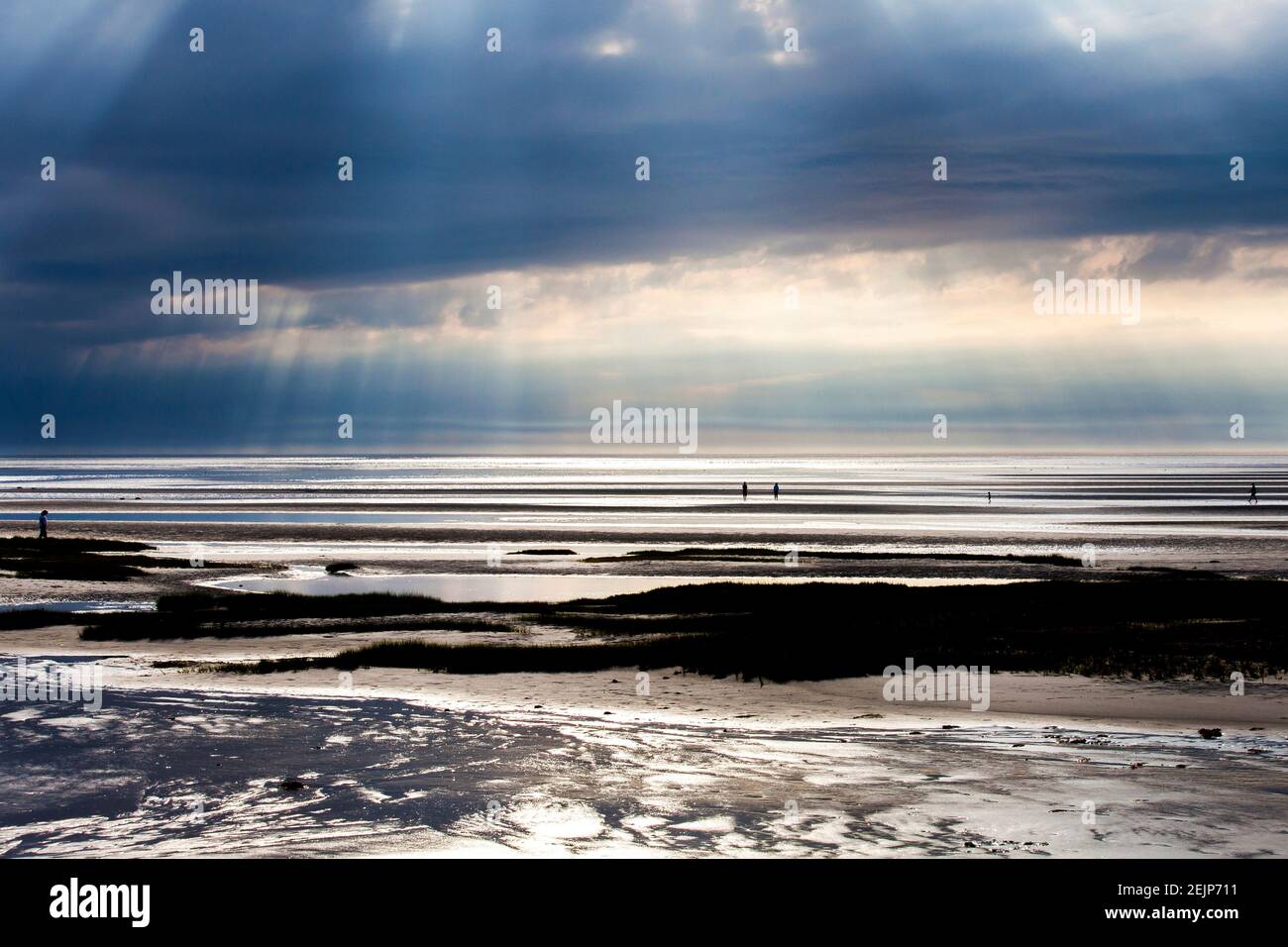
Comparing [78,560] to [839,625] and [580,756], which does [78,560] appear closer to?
[839,625]

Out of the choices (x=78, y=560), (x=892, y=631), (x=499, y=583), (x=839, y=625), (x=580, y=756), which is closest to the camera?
(x=580, y=756)

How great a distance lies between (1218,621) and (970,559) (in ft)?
84.5

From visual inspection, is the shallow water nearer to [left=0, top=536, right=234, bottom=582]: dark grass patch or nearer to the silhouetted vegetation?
the silhouetted vegetation

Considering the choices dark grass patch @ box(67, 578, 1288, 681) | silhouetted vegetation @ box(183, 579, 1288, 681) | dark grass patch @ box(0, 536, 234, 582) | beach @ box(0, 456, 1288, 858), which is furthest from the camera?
dark grass patch @ box(0, 536, 234, 582)

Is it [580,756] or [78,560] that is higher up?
[78,560]

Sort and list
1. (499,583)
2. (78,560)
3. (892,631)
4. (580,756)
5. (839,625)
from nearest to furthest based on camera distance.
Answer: (580,756) < (892,631) < (839,625) < (499,583) < (78,560)

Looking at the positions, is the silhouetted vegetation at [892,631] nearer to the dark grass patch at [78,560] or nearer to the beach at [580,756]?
the beach at [580,756]

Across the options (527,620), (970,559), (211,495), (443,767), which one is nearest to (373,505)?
(211,495)

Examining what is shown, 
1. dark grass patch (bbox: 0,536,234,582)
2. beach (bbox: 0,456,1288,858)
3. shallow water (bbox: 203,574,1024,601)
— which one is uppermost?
dark grass patch (bbox: 0,536,234,582)

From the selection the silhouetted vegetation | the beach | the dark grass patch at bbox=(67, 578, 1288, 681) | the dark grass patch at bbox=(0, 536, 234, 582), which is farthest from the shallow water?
the dark grass patch at bbox=(0, 536, 234, 582)

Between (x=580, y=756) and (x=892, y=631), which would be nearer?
(x=580, y=756)

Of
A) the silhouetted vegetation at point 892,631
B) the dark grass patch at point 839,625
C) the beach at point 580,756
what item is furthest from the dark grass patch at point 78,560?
the silhouetted vegetation at point 892,631

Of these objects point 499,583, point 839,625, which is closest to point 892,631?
point 839,625
